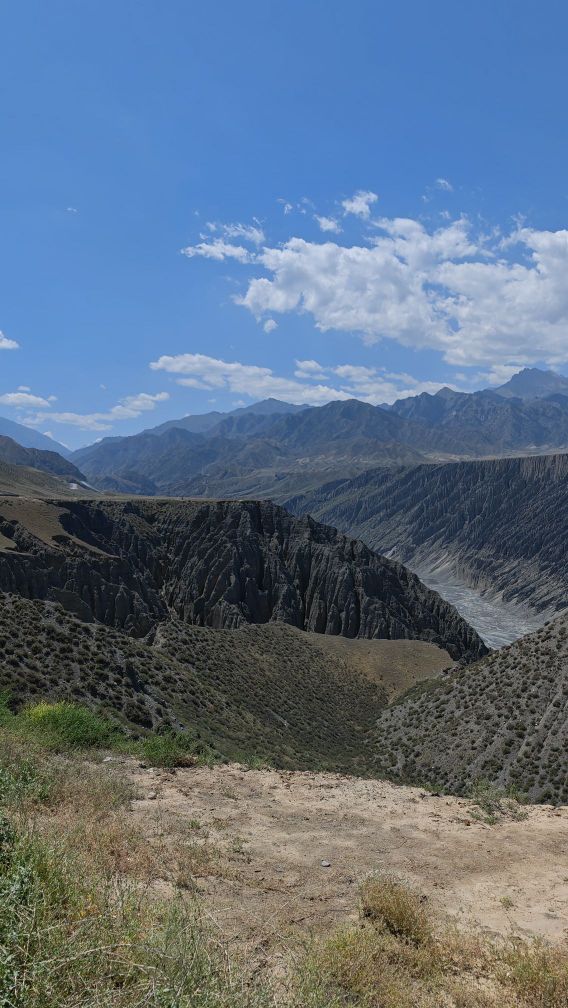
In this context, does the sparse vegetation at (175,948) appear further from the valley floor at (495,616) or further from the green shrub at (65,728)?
the valley floor at (495,616)

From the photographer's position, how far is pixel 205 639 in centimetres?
4966

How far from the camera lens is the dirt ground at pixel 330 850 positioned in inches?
259

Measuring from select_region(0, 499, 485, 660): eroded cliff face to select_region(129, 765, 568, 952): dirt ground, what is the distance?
47035mm

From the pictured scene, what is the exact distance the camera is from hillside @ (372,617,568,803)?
1000 inches

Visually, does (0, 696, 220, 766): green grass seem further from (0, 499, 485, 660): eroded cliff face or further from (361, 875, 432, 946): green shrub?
Result: (0, 499, 485, 660): eroded cliff face

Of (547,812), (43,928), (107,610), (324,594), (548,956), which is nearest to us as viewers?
(43,928)

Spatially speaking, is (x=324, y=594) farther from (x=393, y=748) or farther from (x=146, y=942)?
(x=146, y=942)

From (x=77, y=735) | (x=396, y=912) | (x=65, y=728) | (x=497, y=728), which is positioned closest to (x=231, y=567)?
(x=497, y=728)

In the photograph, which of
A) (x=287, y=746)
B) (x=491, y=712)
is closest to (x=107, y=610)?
(x=287, y=746)

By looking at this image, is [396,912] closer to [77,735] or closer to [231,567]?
[77,735]

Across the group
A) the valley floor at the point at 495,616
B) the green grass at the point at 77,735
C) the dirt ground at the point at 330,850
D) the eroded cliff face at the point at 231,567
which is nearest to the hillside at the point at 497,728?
the dirt ground at the point at 330,850

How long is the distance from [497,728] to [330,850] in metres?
24.2

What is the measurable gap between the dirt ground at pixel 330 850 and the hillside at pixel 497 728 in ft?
49.9

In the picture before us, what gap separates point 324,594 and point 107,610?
3728 cm
